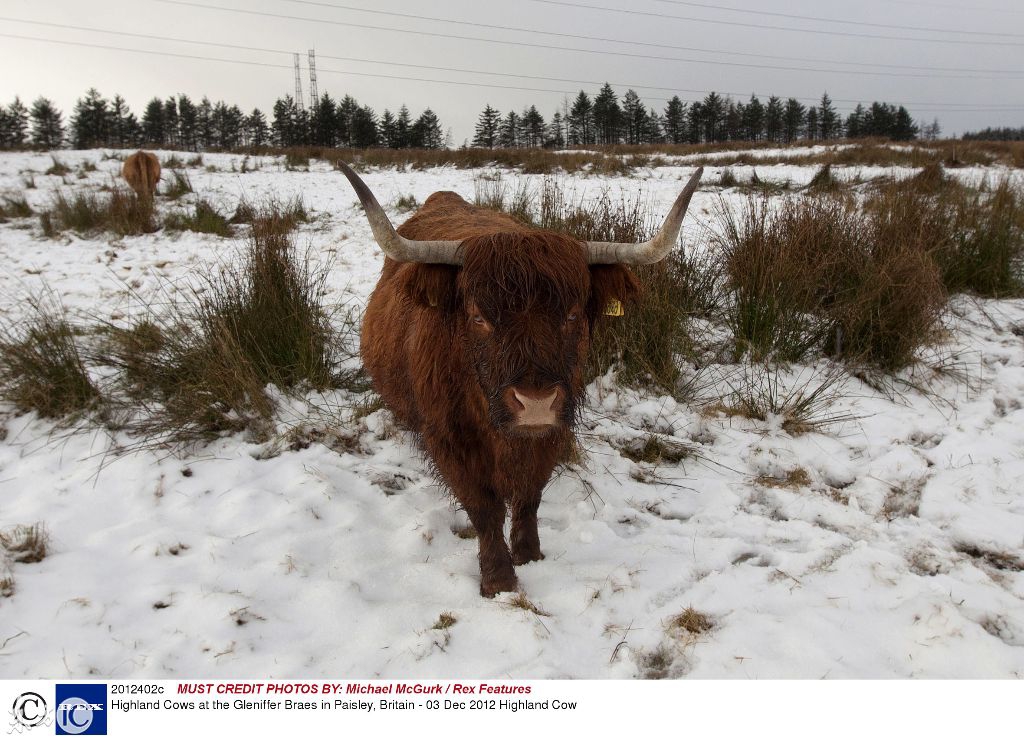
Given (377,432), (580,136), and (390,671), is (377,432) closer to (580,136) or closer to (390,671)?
(390,671)

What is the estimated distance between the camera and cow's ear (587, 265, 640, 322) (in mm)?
2236

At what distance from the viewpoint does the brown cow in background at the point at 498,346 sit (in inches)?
71.8

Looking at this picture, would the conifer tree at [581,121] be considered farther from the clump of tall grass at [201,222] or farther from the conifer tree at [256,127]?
the clump of tall grass at [201,222]

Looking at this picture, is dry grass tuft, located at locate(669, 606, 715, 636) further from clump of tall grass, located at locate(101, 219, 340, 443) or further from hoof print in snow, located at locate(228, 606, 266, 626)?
clump of tall grass, located at locate(101, 219, 340, 443)

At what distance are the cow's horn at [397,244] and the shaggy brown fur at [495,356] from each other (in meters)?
0.06

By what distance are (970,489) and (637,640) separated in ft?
6.94

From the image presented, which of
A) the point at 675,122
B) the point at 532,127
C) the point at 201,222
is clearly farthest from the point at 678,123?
the point at 201,222

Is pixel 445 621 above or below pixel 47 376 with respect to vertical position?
below

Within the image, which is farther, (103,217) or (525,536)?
(103,217)

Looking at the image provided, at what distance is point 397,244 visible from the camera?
6.29 ft

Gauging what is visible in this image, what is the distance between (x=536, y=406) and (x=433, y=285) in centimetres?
69

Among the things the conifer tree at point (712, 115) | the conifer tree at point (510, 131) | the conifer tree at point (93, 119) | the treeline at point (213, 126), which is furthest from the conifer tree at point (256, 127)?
the conifer tree at point (712, 115)
